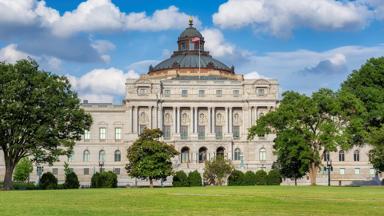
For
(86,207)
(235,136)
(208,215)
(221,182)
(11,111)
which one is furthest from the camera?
(235,136)

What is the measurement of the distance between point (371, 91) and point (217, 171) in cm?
2579

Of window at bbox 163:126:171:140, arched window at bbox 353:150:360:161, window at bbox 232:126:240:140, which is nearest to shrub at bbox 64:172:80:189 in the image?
window at bbox 163:126:171:140

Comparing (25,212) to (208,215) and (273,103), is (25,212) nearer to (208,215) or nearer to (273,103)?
(208,215)

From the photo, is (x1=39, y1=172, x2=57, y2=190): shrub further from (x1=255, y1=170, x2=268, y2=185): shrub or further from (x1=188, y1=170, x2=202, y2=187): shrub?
(x1=255, y1=170, x2=268, y2=185): shrub

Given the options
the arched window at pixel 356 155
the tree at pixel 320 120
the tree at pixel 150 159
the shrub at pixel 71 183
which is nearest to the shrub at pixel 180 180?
the tree at pixel 150 159

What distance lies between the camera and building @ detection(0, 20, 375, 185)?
133m

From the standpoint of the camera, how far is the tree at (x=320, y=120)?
77562 millimetres

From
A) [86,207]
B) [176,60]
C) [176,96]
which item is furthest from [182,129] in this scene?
[86,207]

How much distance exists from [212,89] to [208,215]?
4282 inches

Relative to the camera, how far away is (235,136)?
13675cm

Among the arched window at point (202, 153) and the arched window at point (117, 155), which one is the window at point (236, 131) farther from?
the arched window at point (117, 155)

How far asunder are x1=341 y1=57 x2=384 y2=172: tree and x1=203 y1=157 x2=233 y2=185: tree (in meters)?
20.5

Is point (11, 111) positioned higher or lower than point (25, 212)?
higher

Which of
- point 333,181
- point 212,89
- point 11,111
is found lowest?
point 333,181
